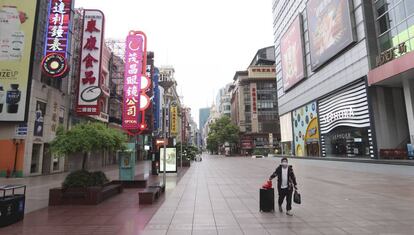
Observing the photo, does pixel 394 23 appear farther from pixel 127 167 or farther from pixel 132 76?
pixel 127 167

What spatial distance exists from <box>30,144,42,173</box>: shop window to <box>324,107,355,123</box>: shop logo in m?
33.0

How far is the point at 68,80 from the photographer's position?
30.0 meters

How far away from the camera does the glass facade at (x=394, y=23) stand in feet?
79.2

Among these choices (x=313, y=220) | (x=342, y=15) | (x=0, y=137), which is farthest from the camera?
(x=342, y=15)

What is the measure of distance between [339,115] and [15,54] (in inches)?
1386

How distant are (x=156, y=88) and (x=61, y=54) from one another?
113 ft

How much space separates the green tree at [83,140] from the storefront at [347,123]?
87.3ft

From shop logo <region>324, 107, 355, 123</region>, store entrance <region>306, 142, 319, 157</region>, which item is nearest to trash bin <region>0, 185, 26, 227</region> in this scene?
shop logo <region>324, 107, 355, 123</region>

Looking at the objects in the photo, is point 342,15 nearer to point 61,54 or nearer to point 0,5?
point 61,54

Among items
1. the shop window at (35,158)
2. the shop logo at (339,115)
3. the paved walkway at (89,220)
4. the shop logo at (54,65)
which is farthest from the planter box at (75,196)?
the shop logo at (339,115)

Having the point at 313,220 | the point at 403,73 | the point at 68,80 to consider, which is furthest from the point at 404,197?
the point at 68,80

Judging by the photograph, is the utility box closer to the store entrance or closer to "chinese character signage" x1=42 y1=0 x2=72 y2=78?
"chinese character signage" x1=42 y1=0 x2=72 y2=78

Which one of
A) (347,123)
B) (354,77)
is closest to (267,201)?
(354,77)

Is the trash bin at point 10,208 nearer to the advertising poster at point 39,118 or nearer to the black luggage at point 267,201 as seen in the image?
the black luggage at point 267,201
